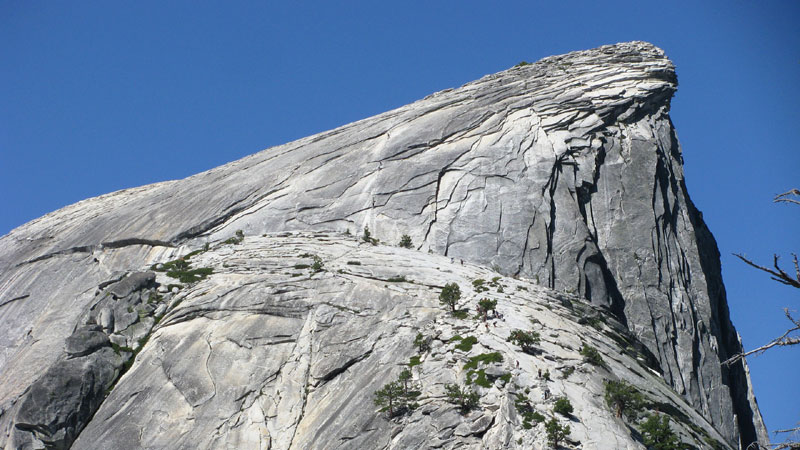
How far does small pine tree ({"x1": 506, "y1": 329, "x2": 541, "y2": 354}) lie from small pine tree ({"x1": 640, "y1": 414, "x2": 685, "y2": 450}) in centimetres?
681

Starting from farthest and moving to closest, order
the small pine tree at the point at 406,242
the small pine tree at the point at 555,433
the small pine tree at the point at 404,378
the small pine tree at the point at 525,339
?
the small pine tree at the point at 406,242 → the small pine tree at the point at 525,339 → the small pine tree at the point at 404,378 → the small pine tree at the point at 555,433

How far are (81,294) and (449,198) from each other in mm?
28393

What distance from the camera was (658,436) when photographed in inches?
1409

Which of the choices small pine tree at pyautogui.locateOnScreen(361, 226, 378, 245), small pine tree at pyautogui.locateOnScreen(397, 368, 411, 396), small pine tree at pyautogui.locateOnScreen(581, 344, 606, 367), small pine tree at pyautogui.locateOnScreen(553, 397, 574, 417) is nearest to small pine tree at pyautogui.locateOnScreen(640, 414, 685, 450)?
small pine tree at pyautogui.locateOnScreen(553, 397, 574, 417)

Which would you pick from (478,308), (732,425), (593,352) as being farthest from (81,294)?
(732,425)

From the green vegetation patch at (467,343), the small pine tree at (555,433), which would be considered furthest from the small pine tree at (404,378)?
the small pine tree at (555,433)

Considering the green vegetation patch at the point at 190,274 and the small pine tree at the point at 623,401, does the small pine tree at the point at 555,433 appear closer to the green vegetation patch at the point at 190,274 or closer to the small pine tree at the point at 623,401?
the small pine tree at the point at 623,401

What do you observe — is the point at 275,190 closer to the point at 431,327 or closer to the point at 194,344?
the point at 194,344

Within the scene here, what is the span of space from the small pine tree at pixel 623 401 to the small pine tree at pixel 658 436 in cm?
78

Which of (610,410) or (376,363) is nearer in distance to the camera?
(610,410)

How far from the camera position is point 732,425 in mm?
56188

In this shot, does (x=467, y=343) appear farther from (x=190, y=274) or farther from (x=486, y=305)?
(x=190, y=274)

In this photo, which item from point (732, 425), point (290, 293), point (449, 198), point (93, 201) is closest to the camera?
point (290, 293)

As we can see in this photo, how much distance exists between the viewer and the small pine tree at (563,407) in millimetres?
34969
